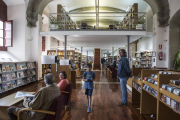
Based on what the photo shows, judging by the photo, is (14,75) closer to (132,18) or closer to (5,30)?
(5,30)

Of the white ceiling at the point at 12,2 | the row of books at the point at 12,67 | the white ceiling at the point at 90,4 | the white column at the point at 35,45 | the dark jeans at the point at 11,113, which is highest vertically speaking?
the white ceiling at the point at 90,4

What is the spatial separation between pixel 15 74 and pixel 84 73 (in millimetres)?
4372

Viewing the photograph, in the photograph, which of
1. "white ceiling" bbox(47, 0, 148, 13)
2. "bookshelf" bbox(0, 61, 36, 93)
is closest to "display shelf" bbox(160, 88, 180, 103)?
"bookshelf" bbox(0, 61, 36, 93)

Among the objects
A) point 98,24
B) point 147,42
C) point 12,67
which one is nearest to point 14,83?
point 12,67

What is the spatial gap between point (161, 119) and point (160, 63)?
19.4 feet

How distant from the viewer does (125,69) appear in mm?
3504

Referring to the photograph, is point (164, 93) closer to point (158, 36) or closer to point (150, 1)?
point (158, 36)

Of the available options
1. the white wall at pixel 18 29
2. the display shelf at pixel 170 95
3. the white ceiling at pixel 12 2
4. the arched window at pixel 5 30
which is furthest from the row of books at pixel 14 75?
the display shelf at pixel 170 95

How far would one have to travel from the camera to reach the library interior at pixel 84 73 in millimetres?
2143

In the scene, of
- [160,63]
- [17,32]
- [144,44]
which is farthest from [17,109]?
[144,44]

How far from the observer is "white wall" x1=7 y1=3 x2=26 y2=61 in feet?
23.1

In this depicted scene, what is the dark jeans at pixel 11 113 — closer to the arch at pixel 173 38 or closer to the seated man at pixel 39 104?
the seated man at pixel 39 104

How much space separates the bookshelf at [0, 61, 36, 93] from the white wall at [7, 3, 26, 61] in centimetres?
86

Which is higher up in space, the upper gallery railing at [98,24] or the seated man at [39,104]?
the upper gallery railing at [98,24]
